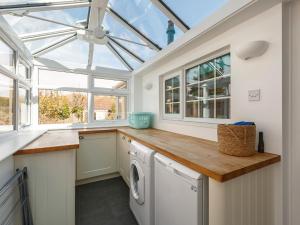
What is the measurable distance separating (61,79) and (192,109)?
250 centimetres

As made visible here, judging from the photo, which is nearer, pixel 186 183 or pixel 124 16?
pixel 186 183

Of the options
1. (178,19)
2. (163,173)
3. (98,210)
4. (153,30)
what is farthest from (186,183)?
(153,30)

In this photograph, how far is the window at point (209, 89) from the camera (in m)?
1.76

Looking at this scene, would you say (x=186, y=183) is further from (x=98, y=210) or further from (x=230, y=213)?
(x=98, y=210)

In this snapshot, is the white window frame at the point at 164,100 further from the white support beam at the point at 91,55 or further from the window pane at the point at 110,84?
the white support beam at the point at 91,55

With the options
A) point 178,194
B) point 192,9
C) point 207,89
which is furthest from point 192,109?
point 178,194

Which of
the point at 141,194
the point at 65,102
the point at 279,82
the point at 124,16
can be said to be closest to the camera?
the point at 279,82

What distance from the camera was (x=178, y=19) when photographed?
75.7 inches

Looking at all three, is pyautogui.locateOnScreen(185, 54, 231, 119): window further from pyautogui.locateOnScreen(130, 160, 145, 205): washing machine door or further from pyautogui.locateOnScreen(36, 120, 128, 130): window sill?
pyautogui.locateOnScreen(36, 120, 128, 130): window sill

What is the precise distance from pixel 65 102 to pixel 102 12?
5.98 feet

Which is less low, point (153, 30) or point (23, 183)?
point (153, 30)

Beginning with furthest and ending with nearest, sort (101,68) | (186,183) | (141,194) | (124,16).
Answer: (101,68)
(124,16)
(141,194)
(186,183)

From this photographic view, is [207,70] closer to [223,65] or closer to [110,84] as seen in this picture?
[223,65]

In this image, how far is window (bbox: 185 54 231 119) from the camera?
1.76 m
